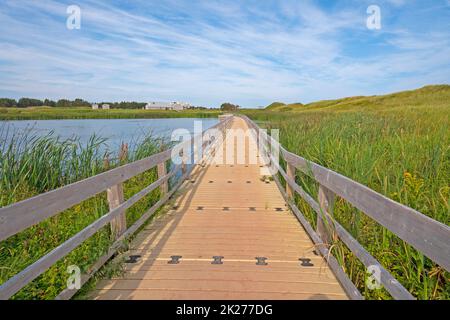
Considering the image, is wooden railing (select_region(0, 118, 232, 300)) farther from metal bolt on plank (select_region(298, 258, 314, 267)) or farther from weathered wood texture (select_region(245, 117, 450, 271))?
weathered wood texture (select_region(245, 117, 450, 271))

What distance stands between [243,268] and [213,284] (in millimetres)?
420

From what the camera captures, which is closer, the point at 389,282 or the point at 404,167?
the point at 389,282

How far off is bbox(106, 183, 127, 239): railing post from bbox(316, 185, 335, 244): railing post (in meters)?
2.15

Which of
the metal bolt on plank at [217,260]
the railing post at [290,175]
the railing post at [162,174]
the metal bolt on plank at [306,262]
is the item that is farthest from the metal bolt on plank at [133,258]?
the railing post at [290,175]

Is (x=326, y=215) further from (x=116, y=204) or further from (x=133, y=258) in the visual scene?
(x=116, y=204)

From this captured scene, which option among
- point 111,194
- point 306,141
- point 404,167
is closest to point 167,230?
point 111,194

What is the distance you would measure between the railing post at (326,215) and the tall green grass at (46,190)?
220 cm

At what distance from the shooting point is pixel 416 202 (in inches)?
101

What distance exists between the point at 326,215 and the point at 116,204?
219 cm

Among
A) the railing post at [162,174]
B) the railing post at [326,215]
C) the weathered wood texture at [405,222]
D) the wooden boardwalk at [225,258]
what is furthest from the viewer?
the railing post at [162,174]

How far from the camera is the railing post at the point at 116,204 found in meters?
3.11

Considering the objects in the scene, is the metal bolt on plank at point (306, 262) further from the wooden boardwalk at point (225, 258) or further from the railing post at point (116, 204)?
the railing post at point (116, 204)
